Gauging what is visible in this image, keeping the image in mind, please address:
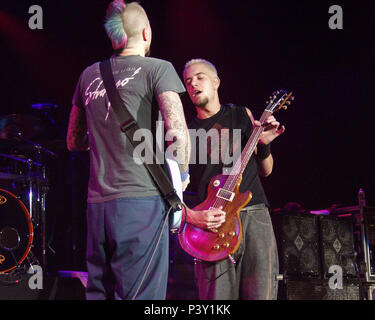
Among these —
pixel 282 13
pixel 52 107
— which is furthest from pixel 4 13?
pixel 282 13

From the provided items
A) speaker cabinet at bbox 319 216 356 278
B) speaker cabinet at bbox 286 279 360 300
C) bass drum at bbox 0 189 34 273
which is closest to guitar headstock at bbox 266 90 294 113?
speaker cabinet at bbox 286 279 360 300

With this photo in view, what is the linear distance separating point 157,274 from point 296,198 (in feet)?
21.0

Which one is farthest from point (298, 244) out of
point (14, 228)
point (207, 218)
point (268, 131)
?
point (14, 228)

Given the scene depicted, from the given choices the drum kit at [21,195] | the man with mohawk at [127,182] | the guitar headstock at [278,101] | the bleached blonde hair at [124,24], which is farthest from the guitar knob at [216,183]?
the drum kit at [21,195]

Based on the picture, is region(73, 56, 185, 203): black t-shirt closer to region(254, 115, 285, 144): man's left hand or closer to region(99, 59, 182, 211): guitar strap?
region(99, 59, 182, 211): guitar strap

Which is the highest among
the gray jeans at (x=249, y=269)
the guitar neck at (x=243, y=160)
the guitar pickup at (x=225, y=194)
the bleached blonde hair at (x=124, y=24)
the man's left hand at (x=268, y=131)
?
the bleached blonde hair at (x=124, y=24)

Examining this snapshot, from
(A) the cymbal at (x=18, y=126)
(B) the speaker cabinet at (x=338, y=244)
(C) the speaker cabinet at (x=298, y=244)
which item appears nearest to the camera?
(C) the speaker cabinet at (x=298, y=244)

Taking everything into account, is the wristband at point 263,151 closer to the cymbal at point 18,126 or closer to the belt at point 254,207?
the belt at point 254,207

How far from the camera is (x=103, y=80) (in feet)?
8.11

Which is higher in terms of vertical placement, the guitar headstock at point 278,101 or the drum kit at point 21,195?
the guitar headstock at point 278,101

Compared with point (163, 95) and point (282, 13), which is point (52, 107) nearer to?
point (282, 13)

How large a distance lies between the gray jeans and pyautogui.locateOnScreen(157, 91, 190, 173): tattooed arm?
1291mm

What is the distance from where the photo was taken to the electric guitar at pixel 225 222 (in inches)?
134

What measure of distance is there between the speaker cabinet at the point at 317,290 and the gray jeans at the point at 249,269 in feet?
6.71
